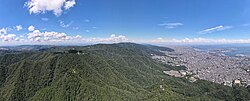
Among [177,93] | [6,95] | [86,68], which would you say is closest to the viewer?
[177,93]

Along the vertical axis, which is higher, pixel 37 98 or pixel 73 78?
pixel 73 78

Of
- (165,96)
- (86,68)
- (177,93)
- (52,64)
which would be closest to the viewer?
(165,96)

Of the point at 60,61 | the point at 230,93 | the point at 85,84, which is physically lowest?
the point at 230,93

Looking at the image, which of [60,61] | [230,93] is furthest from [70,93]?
[230,93]

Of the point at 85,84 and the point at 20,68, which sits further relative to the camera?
the point at 20,68

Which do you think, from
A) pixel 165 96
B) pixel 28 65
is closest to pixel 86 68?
pixel 28 65

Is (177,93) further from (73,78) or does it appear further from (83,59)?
(83,59)

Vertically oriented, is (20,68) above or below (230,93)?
above

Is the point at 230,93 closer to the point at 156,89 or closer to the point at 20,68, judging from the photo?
the point at 156,89

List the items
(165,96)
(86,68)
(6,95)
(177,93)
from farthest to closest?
(86,68) < (6,95) < (177,93) < (165,96)
